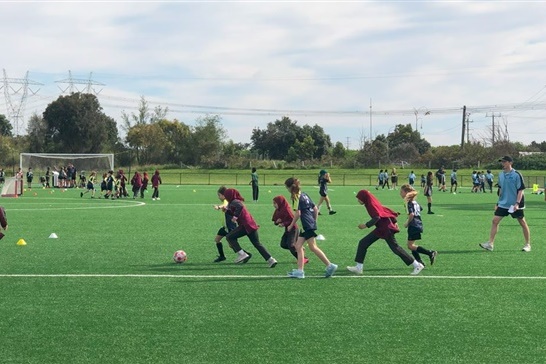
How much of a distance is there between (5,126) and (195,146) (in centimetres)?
4516

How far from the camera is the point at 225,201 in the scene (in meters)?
13.3

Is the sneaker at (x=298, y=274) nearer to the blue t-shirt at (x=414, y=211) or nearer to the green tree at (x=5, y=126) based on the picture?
the blue t-shirt at (x=414, y=211)

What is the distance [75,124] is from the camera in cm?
9250

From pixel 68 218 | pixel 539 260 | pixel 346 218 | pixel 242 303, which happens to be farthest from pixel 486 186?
pixel 242 303

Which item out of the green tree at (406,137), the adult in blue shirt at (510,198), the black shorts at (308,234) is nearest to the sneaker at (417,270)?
the black shorts at (308,234)

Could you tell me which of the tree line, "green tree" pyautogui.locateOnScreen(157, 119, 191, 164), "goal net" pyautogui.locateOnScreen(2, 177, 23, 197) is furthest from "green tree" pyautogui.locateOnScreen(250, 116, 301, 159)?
"goal net" pyautogui.locateOnScreen(2, 177, 23, 197)

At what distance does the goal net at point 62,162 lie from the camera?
200 feet

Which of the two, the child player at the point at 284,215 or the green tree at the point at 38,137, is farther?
the green tree at the point at 38,137

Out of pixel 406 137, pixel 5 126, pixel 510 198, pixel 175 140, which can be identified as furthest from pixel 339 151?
pixel 510 198

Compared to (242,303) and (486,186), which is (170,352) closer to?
(242,303)

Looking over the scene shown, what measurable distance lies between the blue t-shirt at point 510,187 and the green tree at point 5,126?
400ft

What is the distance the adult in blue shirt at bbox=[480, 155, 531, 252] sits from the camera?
14.7m

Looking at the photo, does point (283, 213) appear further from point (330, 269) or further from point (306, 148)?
point (306, 148)

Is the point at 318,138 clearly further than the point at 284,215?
Yes
